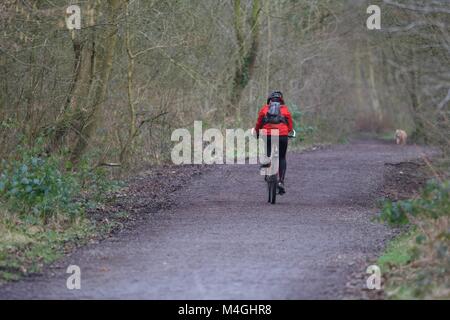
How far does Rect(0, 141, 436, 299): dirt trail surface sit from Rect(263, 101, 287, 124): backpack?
1554mm

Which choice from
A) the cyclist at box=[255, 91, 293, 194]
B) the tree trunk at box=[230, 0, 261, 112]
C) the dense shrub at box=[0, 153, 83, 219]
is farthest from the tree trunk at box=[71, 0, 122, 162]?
the tree trunk at box=[230, 0, 261, 112]

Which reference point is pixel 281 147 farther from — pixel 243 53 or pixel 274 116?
pixel 243 53

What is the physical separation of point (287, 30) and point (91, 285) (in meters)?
26.0

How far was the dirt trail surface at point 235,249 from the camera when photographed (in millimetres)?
9422

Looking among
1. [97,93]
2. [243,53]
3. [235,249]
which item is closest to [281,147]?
[97,93]

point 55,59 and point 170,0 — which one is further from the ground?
point 170,0

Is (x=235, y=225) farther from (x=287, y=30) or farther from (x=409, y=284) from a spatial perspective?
(x=287, y=30)

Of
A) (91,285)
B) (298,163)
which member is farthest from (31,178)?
(298,163)

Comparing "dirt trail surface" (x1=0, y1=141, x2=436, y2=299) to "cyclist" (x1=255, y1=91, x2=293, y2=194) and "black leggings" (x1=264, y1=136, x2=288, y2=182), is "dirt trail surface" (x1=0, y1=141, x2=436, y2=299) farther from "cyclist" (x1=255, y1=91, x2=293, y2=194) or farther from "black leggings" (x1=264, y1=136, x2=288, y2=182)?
"cyclist" (x1=255, y1=91, x2=293, y2=194)

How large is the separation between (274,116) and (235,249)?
5.10 m

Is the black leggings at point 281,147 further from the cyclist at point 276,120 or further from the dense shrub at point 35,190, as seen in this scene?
the dense shrub at point 35,190

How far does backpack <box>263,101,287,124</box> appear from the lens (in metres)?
16.6

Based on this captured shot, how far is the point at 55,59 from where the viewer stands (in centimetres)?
1794

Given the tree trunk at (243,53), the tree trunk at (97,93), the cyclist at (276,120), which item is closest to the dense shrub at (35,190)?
the cyclist at (276,120)
